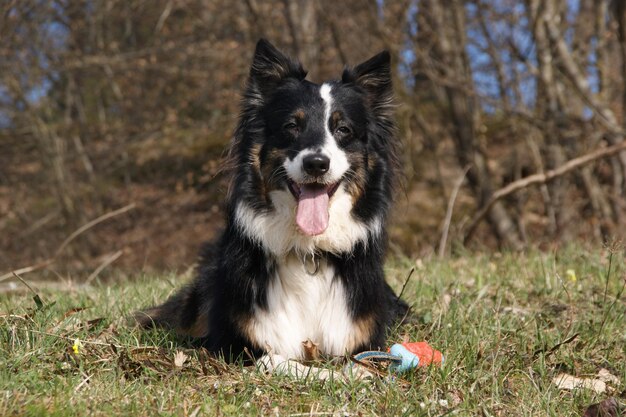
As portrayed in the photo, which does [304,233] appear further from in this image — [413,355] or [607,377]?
[607,377]

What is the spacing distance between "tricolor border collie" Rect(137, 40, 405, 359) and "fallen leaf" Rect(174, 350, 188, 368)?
230mm

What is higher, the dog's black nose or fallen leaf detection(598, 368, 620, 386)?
the dog's black nose

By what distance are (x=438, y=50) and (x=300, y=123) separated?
7021 mm

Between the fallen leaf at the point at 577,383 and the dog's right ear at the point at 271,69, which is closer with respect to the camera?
the fallen leaf at the point at 577,383

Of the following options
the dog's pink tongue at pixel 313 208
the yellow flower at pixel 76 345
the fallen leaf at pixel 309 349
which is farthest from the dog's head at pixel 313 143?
the yellow flower at pixel 76 345

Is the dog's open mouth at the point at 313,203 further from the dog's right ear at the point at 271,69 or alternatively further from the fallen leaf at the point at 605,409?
the fallen leaf at the point at 605,409

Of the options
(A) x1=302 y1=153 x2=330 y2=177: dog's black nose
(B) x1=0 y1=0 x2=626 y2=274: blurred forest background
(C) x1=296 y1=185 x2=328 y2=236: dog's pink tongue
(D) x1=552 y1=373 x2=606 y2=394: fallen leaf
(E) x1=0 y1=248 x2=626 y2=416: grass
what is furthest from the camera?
(B) x1=0 y1=0 x2=626 y2=274: blurred forest background

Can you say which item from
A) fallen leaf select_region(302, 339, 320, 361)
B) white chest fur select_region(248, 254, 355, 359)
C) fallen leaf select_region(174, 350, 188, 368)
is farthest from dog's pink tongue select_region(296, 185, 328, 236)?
fallen leaf select_region(174, 350, 188, 368)

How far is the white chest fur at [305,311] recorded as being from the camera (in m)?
3.69

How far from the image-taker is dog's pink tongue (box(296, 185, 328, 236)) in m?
3.63

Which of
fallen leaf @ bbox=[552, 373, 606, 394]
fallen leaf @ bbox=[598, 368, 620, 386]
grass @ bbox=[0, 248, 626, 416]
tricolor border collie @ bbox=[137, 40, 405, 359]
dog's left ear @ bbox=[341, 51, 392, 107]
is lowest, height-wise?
fallen leaf @ bbox=[598, 368, 620, 386]

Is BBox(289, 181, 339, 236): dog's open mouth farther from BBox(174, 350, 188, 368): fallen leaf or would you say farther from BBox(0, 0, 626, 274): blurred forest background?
BBox(0, 0, 626, 274): blurred forest background

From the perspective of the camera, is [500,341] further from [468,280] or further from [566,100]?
[566,100]

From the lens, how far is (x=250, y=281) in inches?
146
